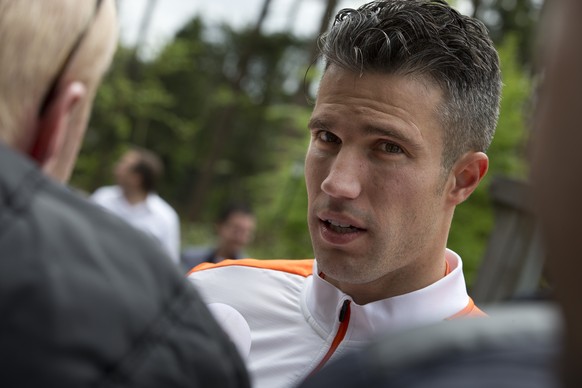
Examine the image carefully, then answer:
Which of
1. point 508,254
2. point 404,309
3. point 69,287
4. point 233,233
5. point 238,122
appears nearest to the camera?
point 69,287

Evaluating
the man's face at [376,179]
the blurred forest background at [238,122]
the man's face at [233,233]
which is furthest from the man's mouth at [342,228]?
the blurred forest background at [238,122]

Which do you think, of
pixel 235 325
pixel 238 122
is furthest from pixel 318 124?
pixel 238 122

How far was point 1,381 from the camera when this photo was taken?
94cm

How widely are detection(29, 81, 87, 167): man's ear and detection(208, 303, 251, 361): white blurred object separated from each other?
1.24 m

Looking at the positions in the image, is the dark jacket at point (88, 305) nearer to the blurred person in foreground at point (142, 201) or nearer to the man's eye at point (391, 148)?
the man's eye at point (391, 148)

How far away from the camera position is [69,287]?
98cm

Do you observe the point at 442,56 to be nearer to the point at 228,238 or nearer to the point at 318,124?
the point at 318,124

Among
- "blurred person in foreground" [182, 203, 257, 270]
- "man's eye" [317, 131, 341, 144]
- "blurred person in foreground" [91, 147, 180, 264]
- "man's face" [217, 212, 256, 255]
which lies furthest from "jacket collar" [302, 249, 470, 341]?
"blurred person in foreground" [91, 147, 180, 264]

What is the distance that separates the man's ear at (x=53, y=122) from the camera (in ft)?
3.84

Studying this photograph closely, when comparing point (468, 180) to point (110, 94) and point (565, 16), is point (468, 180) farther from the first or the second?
point (110, 94)

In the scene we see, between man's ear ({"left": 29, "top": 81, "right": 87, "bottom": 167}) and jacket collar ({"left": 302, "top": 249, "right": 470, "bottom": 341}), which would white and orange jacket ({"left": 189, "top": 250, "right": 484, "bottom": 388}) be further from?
man's ear ({"left": 29, "top": 81, "right": 87, "bottom": 167})

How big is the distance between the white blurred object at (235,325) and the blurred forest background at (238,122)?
6.91m

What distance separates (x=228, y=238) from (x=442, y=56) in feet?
16.7

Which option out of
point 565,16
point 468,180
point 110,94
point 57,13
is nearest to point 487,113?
point 468,180
